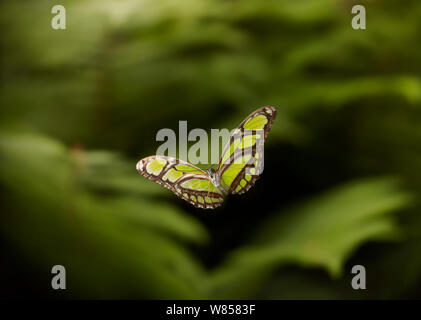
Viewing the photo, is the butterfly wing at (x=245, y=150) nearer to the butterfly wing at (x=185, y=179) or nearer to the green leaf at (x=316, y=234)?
the butterfly wing at (x=185, y=179)

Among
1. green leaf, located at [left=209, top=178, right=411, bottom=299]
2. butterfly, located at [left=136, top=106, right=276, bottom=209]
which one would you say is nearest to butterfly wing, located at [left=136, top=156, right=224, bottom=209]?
butterfly, located at [left=136, top=106, right=276, bottom=209]

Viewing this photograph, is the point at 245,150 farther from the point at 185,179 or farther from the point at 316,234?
the point at 316,234

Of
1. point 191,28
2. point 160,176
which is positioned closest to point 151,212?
point 160,176

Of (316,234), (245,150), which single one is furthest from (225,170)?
(316,234)

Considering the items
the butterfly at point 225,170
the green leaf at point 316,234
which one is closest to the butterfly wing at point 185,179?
the butterfly at point 225,170

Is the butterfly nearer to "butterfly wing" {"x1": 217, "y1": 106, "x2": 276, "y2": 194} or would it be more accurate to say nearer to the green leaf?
"butterfly wing" {"x1": 217, "y1": 106, "x2": 276, "y2": 194}

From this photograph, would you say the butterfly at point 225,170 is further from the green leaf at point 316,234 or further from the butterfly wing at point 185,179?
the green leaf at point 316,234

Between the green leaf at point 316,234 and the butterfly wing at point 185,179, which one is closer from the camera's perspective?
the butterfly wing at point 185,179
